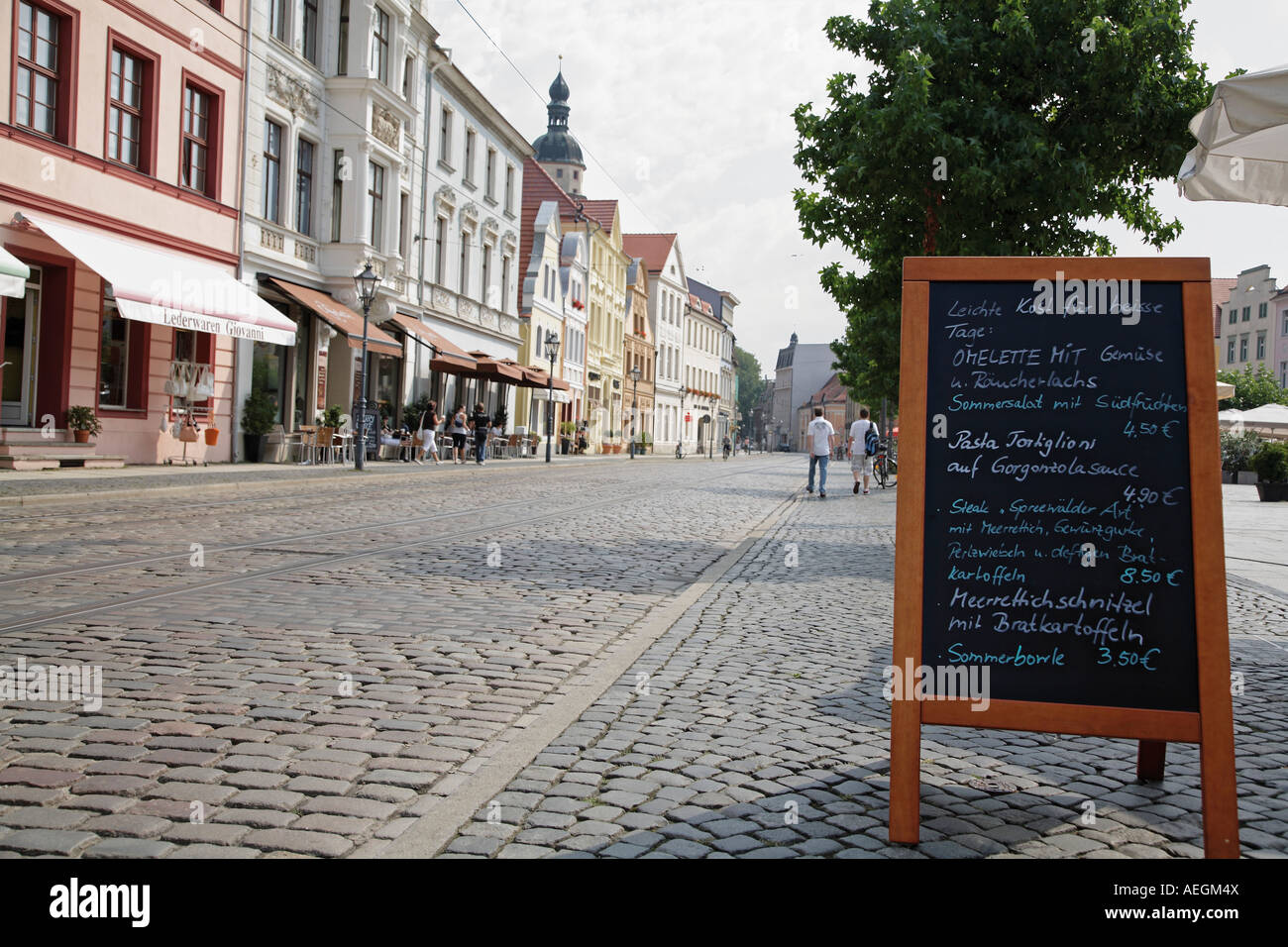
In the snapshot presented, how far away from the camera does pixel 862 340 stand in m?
29.7

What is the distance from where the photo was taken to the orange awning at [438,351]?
30500mm

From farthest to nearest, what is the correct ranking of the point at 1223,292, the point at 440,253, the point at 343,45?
1. the point at 1223,292
2. the point at 440,253
3. the point at 343,45

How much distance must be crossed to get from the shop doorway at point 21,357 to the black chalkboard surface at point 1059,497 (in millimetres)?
17192

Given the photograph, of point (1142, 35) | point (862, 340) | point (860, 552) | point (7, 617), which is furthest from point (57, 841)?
point (862, 340)

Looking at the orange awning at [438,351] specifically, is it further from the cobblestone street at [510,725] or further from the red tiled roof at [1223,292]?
the red tiled roof at [1223,292]

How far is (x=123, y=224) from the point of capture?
19297 mm

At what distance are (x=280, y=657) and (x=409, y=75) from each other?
28.8m

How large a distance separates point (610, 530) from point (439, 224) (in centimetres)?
2442

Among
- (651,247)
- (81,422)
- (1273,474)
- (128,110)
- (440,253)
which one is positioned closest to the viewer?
(81,422)

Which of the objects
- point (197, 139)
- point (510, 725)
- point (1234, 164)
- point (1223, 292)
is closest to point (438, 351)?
point (197, 139)

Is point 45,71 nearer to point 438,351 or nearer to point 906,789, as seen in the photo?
point 438,351

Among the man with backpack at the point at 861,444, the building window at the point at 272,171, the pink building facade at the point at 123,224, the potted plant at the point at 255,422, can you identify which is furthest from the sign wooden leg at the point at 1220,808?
the building window at the point at 272,171

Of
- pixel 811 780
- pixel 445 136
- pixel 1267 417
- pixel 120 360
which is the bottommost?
pixel 811 780
